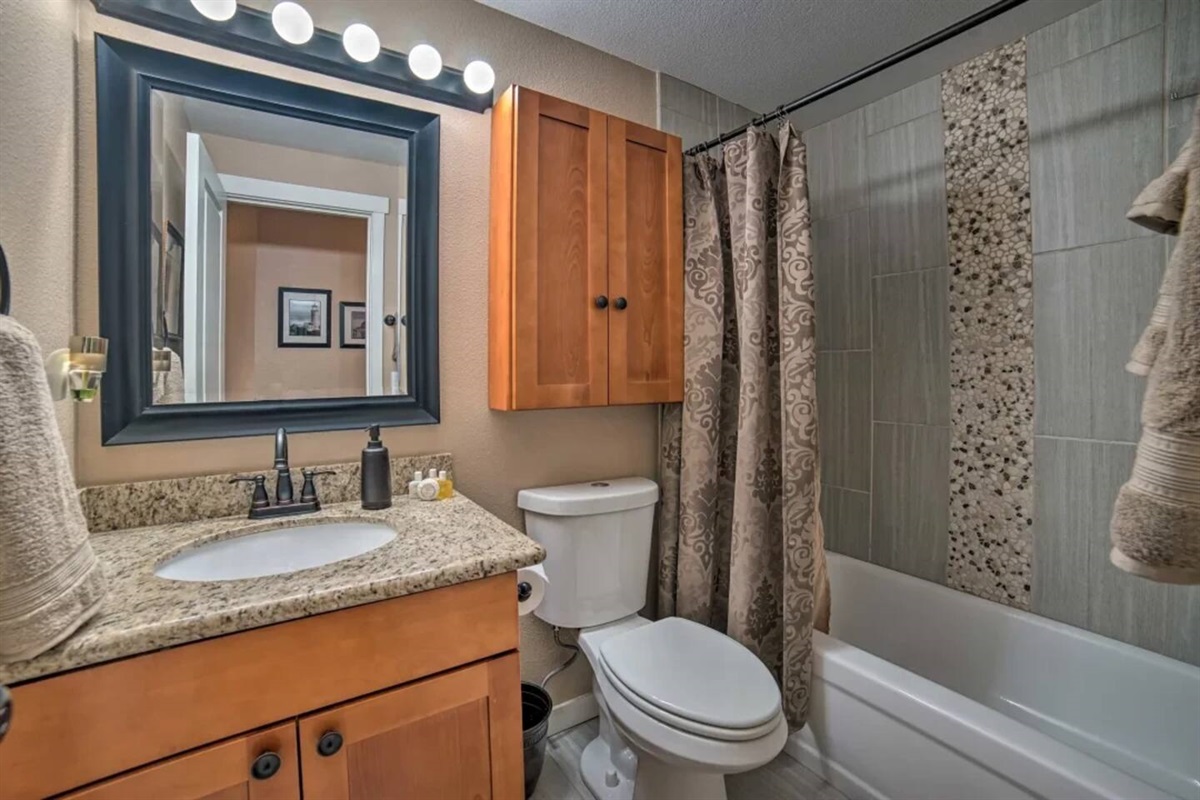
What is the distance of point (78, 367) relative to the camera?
3.16 feet

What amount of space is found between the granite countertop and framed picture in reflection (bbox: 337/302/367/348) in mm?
438

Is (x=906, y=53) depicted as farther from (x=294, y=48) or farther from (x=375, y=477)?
(x=375, y=477)

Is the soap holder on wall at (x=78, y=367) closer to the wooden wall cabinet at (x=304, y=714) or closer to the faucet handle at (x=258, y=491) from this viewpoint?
the faucet handle at (x=258, y=491)

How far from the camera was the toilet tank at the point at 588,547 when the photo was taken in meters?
1.48

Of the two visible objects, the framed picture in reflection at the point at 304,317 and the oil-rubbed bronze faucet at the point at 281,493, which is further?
the framed picture in reflection at the point at 304,317

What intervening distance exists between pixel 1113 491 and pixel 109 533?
2472mm

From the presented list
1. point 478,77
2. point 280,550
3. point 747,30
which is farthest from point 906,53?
point 280,550

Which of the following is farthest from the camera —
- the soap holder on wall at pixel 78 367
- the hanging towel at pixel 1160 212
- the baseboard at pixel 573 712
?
the baseboard at pixel 573 712

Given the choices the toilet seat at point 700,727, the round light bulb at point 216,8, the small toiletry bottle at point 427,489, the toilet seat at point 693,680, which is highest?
the round light bulb at point 216,8

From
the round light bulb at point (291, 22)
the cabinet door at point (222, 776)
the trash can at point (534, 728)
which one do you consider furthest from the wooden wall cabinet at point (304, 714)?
the round light bulb at point (291, 22)

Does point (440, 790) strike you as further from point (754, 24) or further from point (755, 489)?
point (754, 24)

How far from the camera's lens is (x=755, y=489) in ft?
4.89

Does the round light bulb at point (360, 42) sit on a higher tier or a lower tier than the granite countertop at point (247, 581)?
higher

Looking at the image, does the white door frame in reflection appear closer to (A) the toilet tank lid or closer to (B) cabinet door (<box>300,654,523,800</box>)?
Answer: (A) the toilet tank lid
